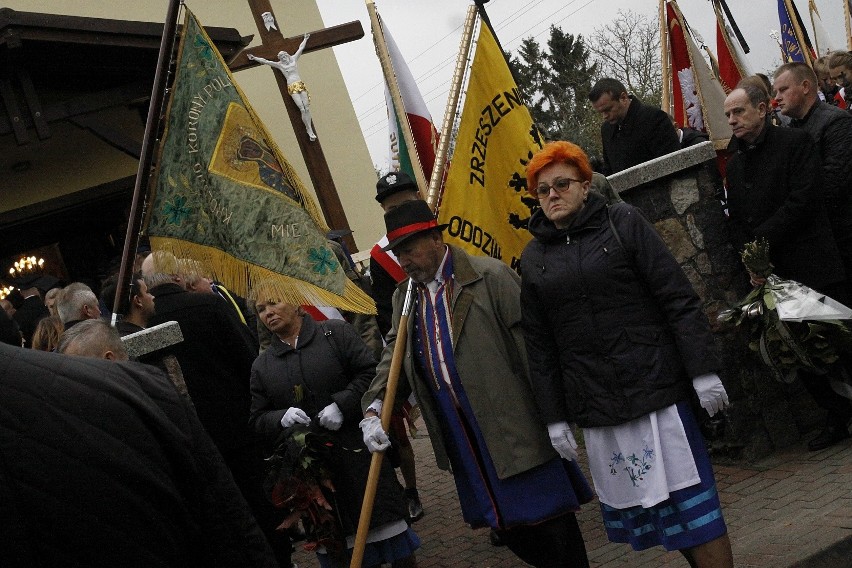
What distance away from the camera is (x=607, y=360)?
388 cm

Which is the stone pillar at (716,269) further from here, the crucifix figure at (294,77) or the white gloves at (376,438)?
the crucifix figure at (294,77)

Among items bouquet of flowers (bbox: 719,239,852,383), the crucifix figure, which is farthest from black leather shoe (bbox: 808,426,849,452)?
the crucifix figure

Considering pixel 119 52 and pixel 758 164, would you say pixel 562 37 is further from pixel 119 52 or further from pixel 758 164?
pixel 758 164

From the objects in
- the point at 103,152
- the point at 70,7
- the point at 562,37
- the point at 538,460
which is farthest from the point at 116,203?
the point at 562,37

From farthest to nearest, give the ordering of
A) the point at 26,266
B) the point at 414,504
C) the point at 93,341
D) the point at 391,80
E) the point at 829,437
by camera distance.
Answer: the point at 26,266 < the point at 414,504 < the point at 391,80 < the point at 829,437 < the point at 93,341

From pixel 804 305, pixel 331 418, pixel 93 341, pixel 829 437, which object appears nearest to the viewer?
pixel 93 341

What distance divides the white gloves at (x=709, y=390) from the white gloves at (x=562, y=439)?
0.55 meters

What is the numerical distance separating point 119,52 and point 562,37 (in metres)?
37.6

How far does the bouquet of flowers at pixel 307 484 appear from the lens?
4801 mm

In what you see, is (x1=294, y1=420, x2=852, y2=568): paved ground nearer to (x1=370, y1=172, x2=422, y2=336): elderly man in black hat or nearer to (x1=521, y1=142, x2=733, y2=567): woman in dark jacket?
(x1=521, y1=142, x2=733, y2=567): woman in dark jacket

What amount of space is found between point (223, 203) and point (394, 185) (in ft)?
4.97

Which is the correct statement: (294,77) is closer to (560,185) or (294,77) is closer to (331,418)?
(331,418)

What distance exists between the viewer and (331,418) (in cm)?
493

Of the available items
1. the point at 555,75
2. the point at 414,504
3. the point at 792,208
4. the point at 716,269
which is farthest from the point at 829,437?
the point at 555,75
